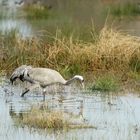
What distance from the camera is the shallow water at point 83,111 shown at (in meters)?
9.48

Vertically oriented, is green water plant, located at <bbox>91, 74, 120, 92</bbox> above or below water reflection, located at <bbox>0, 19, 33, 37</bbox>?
below

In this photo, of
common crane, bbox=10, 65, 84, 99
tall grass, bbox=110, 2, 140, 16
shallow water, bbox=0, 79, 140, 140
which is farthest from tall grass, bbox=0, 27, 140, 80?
tall grass, bbox=110, 2, 140, 16

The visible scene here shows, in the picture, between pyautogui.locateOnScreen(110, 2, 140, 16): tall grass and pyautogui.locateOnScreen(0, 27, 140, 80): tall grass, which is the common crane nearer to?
pyautogui.locateOnScreen(0, 27, 140, 80): tall grass

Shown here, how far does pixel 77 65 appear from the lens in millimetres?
15031

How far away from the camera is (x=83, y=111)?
1132cm


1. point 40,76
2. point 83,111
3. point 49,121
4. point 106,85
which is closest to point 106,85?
point 106,85

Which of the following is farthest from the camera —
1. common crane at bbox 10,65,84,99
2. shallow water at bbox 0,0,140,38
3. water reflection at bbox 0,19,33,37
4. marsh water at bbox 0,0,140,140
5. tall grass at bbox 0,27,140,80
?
water reflection at bbox 0,19,33,37

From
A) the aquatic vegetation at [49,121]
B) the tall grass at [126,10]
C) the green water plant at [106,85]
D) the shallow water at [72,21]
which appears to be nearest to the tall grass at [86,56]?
the shallow water at [72,21]

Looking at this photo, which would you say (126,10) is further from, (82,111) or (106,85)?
(82,111)

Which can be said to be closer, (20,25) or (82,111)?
(82,111)

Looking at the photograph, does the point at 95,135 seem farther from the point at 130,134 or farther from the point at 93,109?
the point at 93,109

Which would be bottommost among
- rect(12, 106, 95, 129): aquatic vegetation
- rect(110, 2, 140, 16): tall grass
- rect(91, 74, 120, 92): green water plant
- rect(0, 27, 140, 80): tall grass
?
rect(12, 106, 95, 129): aquatic vegetation

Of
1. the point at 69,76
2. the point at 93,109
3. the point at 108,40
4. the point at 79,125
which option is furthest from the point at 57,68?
the point at 79,125

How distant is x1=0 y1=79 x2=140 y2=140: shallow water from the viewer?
9484mm
